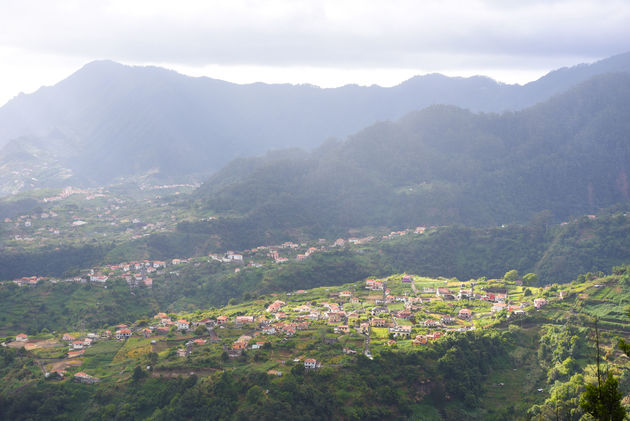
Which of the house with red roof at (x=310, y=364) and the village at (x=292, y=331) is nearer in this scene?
the house with red roof at (x=310, y=364)

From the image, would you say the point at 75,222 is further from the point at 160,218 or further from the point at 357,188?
the point at 357,188

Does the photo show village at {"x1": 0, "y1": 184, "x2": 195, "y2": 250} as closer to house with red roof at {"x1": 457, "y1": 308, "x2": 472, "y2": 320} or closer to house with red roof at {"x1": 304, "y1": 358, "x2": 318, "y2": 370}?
house with red roof at {"x1": 304, "y1": 358, "x2": 318, "y2": 370}

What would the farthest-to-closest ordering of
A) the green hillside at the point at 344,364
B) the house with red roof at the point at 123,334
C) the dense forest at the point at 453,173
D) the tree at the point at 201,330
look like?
the dense forest at the point at 453,173 → the house with red roof at the point at 123,334 → the tree at the point at 201,330 → the green hillside at the point at 344,364

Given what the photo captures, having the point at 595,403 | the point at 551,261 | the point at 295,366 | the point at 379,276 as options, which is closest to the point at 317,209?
the point at 379,276

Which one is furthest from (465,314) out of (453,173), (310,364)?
(453,173)

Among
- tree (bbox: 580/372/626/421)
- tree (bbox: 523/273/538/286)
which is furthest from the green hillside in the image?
tree (bbox: 580/372/626/421)

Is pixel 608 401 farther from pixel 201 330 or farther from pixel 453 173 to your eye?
pixel 453 173

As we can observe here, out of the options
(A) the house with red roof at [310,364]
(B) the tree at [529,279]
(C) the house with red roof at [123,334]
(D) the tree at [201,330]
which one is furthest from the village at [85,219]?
(B) the tree at [529,279]

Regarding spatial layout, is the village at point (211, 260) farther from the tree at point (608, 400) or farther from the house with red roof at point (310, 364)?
the tree at point (608, 400)
